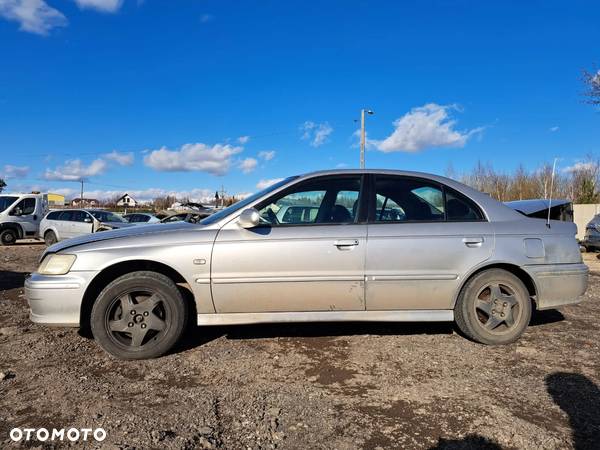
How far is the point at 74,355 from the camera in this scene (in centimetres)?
370

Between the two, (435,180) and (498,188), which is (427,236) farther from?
(498,188)

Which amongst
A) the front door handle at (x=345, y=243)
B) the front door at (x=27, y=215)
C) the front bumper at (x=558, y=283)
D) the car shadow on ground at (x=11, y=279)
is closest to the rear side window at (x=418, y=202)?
the front door handle at (x=345, y=243)

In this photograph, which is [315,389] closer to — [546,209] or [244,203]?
[244,203]

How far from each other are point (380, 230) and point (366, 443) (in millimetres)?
1909

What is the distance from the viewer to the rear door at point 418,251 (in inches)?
148

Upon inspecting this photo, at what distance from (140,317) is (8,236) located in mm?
15859

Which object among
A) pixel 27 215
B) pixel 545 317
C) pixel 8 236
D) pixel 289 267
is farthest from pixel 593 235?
pixel 8 236

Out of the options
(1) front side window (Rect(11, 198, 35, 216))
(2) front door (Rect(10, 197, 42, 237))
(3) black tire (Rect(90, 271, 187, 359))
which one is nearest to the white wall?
(3) black tire (Rect(90, 271, 187, 359))

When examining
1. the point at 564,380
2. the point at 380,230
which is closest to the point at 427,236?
the point at 380,230

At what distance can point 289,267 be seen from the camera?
366 cm

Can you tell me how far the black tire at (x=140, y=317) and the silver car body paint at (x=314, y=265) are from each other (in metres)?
0.15

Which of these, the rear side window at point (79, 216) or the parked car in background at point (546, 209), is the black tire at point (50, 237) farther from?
the parked car in background at point (546, 209)

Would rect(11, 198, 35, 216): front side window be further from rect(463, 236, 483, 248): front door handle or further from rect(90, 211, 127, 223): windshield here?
rect(463, 236, 483, 248): front door handle

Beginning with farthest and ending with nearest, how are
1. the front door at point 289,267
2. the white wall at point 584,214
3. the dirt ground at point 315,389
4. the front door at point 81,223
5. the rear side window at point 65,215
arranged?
the white wall at point 584,214 → the rear side window at point 65,215 → the front door at point 81,223 → the front door at point 289,267 → the dirt ground at point 315,389
